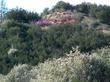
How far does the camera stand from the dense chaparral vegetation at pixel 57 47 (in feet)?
65.9

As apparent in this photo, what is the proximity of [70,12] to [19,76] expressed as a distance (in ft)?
87.8

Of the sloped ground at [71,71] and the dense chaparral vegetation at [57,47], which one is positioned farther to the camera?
the dense chaparral vegetation at [57,47]

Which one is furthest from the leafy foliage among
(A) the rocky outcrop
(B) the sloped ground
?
(B) the sloped ground

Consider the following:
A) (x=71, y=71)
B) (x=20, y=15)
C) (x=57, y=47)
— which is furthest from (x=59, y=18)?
(x=71, y=71)

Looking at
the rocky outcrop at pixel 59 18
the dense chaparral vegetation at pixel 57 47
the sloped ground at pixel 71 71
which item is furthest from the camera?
the rocky outcrop at pixel 59 18

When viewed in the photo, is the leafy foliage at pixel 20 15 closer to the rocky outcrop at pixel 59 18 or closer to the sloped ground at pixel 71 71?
the rocky outcrop at pixel 59 18

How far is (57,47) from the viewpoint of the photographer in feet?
113

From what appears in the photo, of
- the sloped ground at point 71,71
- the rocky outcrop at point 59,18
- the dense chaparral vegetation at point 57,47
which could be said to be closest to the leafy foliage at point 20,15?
the dense chaparral vegetation at point 57,47

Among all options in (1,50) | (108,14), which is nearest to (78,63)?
Answer: (1,50)

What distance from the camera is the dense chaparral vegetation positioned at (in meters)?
20.1

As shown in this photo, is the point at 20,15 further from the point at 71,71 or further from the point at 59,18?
the point at 71,71

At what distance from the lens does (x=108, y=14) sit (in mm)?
48000

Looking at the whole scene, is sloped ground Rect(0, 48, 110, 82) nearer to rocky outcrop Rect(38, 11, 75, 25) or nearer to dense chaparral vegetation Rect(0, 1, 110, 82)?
dense chaparral vegetation Rect(0, 1, 110, 82)

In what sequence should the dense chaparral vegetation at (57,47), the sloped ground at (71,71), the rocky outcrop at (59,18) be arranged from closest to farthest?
the sloped ground at (71,71), the dense chaparral vegetation at (57,47), the rocky outcrop at (59,18)
